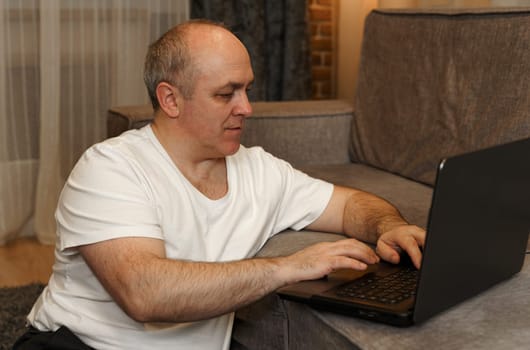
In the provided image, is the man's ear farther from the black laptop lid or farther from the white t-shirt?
the black laptop lid

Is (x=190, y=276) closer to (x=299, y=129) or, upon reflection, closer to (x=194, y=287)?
(x=194, y=287)

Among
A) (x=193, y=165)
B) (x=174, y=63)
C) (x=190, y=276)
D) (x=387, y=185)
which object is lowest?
(x=387, y=185)

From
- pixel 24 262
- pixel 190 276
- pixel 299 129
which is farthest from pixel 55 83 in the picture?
pixel 190 276

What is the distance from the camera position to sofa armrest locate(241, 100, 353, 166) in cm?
282

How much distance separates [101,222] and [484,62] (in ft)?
4.21

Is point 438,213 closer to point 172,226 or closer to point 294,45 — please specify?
point 172,226

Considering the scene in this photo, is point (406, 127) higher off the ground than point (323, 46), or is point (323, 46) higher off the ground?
point (323, 46)

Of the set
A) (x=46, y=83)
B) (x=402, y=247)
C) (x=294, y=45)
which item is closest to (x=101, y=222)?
(x=402, y=247)

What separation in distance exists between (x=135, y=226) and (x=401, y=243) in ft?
1.67

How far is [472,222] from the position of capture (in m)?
1.24

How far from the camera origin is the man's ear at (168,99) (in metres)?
1.74

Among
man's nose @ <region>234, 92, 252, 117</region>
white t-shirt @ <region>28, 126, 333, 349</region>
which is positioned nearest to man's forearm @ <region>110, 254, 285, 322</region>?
white t-shirt @ <region>28, 126, 333, 349</region>

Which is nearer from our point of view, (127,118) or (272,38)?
(127,118)

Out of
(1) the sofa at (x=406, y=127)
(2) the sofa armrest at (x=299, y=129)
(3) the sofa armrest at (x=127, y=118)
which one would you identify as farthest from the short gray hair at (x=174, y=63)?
(2) the sofa armrest at (x=299, y=129)
